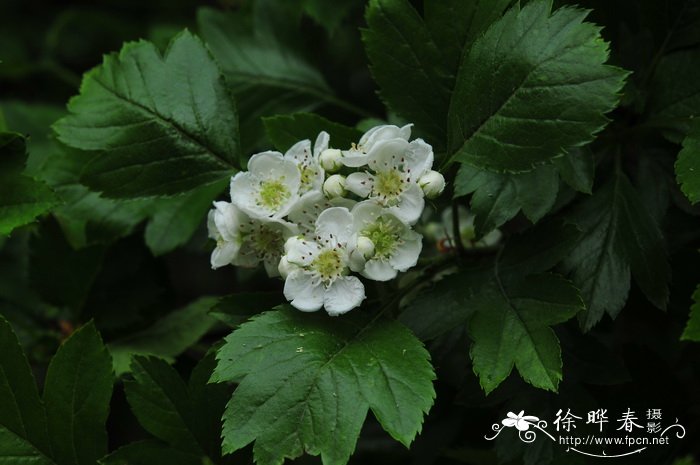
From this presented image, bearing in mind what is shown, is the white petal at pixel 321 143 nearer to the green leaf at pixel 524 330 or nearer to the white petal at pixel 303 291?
the white petal at pixel 303 291

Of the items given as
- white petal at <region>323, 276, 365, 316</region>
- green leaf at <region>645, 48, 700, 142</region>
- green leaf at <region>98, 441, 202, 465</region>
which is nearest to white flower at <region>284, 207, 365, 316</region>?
white petal at <region>323, 276, 365, 316</region>

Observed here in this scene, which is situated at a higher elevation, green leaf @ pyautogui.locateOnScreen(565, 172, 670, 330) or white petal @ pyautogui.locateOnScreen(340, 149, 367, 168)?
white petal @ pyautogui.locateOnScreen(340, 149, 367, 168)

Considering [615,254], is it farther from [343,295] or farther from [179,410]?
[179,410]

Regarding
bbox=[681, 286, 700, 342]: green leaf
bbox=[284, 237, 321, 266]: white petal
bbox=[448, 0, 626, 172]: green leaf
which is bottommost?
bbox=[681, 286, 700, 342]: green leaf

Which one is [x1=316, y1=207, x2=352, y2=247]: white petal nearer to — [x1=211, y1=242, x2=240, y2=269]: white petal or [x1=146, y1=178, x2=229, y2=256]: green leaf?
[x1=211, y1=242, x2=240, y2=269]: white petal

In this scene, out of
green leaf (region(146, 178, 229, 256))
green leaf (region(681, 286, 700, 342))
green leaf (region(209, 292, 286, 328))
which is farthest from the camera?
green leaf (region(146, 178, 229, 256))

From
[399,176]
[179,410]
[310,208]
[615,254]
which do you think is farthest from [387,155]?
[179,410]
